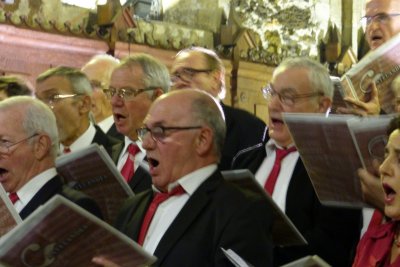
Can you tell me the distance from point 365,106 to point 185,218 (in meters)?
0.96

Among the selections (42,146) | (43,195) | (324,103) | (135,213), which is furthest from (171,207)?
(324,103)

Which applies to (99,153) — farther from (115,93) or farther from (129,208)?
(115,93)

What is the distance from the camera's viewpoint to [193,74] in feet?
14.0

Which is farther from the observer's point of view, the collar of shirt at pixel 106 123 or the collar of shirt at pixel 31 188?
the collar of shirt at pixel 106 123

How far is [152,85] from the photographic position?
13.4 ft

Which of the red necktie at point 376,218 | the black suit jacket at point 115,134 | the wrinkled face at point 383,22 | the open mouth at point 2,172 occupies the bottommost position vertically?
the black suit jacket at point 115,134

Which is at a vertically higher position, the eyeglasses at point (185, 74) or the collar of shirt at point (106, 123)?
the eyeglasses at point (185, 74)

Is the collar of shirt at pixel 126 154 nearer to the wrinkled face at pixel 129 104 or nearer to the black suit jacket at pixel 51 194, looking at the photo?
the wrinkled face at pixel 129 104

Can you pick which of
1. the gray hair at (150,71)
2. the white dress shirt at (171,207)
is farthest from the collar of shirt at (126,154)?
the white dress shirt at (171,207)

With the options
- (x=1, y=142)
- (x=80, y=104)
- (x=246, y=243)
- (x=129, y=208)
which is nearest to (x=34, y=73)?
(x=80, y=104)

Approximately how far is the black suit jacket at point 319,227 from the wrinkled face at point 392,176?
69 cm

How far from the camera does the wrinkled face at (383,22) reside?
3.74m

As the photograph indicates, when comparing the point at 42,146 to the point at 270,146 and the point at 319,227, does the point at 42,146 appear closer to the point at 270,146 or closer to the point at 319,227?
the point at 270,146

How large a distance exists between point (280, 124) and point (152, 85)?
0.85 metres
